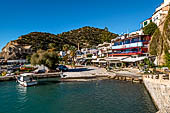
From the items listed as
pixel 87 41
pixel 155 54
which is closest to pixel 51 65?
pixel 155 54

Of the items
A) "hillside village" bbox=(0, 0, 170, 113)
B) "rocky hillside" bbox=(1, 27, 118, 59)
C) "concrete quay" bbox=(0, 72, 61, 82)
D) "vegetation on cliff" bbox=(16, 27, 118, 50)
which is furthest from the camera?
"vegetation on cliff" bbox=(16, 27, 118, 50)

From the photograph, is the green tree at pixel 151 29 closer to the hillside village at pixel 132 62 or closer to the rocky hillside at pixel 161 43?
the hillside village at pixel 132 62

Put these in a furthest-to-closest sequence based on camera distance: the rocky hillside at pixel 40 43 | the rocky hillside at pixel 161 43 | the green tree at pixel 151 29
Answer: the rocky hillside at pixel 40 43
the green tree at pixel 151 29
the rocky hillside at pixel 161 43

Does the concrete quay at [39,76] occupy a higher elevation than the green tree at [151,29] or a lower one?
lower

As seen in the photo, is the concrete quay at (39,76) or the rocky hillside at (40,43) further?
the rocky hillside at (40,43)

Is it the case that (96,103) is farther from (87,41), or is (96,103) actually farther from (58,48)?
(87,41)

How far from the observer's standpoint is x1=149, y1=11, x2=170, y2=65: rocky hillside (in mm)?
38394

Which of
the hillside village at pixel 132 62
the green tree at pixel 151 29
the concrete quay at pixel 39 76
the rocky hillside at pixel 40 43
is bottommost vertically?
the concrete quay at pixel 39 76

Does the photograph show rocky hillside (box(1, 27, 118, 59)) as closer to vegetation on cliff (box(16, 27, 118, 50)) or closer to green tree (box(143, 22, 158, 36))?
vegetation on cliff (box(16, 27, 118, 50))

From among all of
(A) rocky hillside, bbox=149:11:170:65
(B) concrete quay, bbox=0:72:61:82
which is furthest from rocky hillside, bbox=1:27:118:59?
(B) concrete quay, bbox=0:72:61:82

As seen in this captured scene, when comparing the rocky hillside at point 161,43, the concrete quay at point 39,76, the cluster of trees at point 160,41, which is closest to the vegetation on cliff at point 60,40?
the cluster of trees at point 160,41

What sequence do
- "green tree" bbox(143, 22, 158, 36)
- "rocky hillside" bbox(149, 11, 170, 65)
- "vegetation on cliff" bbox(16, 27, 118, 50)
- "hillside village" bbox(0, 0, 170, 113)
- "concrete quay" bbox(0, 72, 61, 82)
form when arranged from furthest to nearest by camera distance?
"vegetation on cliff" bbox(16, 27, 118, 50), "green tree" bbox(143, 22, 158, 36), "concrete quay" bbox(0, 72, 61, 82), "rocky hillside" bbox(149, 11, 170, 65), "hillside village" bbox(0, 0, 170, 113)

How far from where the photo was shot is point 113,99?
21844mm

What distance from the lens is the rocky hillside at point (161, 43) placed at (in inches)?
1512
